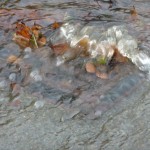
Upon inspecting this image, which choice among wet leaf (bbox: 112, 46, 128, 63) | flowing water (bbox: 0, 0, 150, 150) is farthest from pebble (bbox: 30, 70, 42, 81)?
wet leaf (bbox: 112, 46, 128, 63)

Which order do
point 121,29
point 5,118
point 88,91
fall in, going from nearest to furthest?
point 5,118, point 88,91, point 121,29

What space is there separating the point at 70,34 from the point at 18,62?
17.8 inches

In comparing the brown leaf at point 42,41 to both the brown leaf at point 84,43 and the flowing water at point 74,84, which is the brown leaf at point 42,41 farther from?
the brown leaf at point 84,43

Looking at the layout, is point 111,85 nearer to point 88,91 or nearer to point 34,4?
point 88,91

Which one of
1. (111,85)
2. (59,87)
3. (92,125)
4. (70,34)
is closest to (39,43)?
(70,34)

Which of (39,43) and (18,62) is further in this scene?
(39,43)

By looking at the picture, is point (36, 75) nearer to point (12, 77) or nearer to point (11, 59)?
point (12, 77)

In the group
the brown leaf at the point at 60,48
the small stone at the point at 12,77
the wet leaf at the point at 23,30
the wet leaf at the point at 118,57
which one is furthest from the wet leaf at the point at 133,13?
the small stone at the point at 12,77

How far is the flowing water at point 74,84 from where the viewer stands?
7.14ft

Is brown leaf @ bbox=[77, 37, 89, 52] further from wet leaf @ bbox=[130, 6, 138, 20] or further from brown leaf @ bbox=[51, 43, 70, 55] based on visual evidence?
wet leaf @ bbox=[130, 6, 138, 20]

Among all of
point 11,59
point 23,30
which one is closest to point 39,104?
point 11,59

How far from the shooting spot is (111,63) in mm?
2613

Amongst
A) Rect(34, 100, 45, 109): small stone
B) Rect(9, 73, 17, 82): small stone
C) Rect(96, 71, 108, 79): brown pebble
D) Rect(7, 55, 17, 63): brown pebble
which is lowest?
Rect(34, 100, 45, 109): small stone

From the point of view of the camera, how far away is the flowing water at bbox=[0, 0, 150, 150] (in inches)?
85.7
